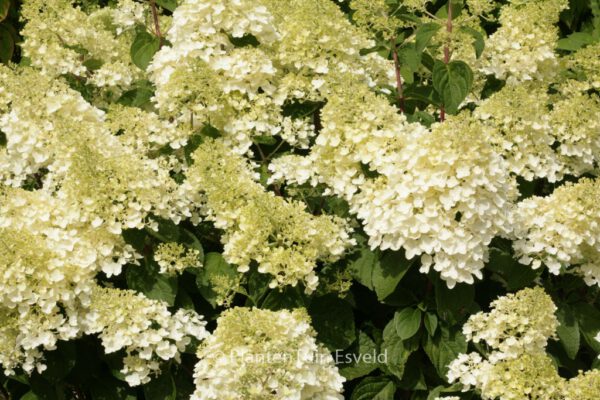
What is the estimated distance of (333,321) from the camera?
3156mm

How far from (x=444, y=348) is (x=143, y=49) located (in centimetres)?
188

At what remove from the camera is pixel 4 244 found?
2861mm

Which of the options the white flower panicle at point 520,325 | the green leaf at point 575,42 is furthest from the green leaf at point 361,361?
the green leaf at point 575,42

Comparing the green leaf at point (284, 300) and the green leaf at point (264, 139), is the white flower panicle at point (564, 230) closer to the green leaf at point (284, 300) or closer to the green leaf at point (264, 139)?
the green leaf at point (284, 300)

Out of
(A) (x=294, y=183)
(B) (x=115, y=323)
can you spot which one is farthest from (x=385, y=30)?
(B) (x=115, y=323)

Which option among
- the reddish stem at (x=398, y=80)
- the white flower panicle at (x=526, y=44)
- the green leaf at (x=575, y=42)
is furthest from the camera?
the green leaf at (x=575, y=42)

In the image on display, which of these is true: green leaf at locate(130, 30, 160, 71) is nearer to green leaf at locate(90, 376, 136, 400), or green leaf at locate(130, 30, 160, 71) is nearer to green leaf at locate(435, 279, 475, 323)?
green leaf at locate(90, 376, 136, 400)

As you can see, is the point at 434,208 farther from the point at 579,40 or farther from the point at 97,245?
the point at 579,40

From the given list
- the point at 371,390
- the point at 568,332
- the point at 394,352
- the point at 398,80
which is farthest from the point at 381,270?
the point at 398,80

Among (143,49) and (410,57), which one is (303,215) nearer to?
(410,57)

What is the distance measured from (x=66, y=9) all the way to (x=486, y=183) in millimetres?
2228

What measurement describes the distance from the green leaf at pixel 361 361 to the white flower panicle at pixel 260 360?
393 mm

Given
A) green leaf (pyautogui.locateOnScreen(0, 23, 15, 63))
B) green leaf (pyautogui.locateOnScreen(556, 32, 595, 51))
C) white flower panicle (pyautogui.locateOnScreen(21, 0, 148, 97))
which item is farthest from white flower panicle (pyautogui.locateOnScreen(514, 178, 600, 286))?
green leaf (pyautogui.locateOnScreen(0, 23, 15, 63))

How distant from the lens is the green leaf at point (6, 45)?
4961mm
